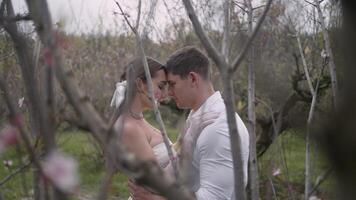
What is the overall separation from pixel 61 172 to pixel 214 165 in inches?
67.6

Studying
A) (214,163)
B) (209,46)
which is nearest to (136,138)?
(214,163)

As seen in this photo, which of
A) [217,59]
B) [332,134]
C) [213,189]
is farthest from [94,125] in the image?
[213,189]

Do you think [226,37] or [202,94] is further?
[202,94]

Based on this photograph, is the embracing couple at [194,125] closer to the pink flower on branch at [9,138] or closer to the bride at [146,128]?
the bride at [146,128]

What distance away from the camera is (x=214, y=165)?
2.26 m

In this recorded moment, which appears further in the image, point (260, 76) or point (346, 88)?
point (260, 76)

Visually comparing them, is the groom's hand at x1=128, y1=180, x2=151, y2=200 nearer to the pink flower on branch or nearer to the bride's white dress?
the bride's white dress

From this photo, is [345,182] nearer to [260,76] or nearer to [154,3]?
[154,3]

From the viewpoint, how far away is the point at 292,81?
23.0ft

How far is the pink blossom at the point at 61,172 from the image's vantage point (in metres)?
0.57

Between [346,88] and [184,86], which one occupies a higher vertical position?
[346,88]

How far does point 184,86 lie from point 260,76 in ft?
13.7

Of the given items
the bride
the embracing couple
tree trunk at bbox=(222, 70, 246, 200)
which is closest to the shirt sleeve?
the embracing couple

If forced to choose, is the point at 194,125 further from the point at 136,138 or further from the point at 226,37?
the point at 226,37
